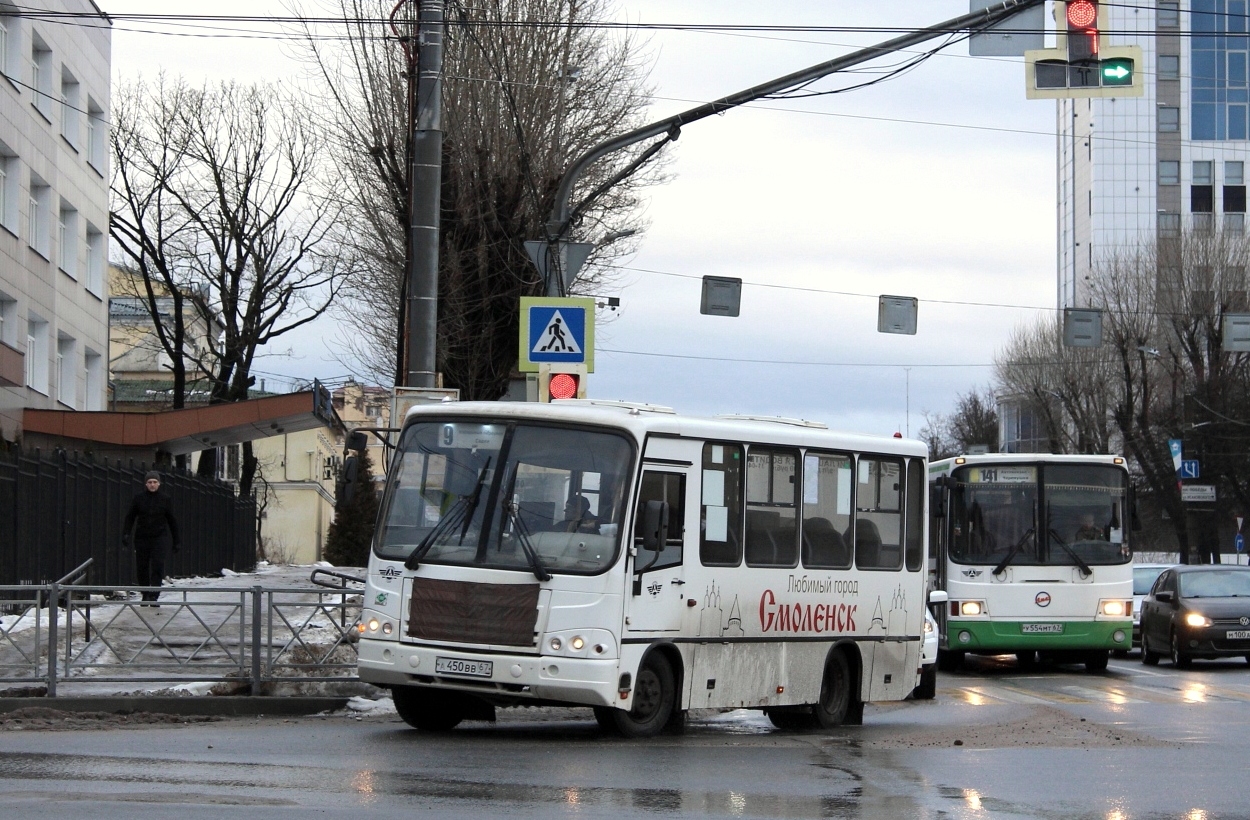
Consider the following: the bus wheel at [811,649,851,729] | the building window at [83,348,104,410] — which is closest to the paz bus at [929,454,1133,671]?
the bus wheel at [811,649,851,729]

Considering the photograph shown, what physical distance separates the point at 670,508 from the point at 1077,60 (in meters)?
4.98

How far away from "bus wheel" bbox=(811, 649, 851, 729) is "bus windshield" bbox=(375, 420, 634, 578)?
136 inches

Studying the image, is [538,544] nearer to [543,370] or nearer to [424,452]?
[424,452]

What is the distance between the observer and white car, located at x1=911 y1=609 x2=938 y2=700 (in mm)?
17922

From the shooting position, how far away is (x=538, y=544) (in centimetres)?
1300

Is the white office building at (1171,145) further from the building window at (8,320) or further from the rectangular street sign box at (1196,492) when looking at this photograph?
the building window at (8,320)

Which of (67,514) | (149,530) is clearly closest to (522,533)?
(149,530)

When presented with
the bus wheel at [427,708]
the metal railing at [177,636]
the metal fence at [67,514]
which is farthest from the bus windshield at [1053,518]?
the metal fence at [67,514]

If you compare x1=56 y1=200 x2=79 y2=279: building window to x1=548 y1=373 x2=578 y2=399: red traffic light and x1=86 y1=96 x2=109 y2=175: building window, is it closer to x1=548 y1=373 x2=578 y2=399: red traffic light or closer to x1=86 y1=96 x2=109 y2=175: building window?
x1=86 y1=96 x2=109 y2=175: building window

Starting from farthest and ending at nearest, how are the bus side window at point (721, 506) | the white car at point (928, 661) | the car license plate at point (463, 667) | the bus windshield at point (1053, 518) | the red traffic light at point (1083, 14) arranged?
1. the bus windshield at point (1053, 518)
2. the white car at point (928, 661)
3. the red traffic light at point (1083, 14)
4. the bus side window at point (721, 506)
5. the car license plate at point (463, 667)

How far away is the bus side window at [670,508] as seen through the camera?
43.2 ft

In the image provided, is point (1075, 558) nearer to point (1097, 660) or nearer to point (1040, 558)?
point (1040, 558)

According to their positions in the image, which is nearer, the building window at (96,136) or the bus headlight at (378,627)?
the bus headlight at (378,627)

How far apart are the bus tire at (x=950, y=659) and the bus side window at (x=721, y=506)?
11315 millimetres
